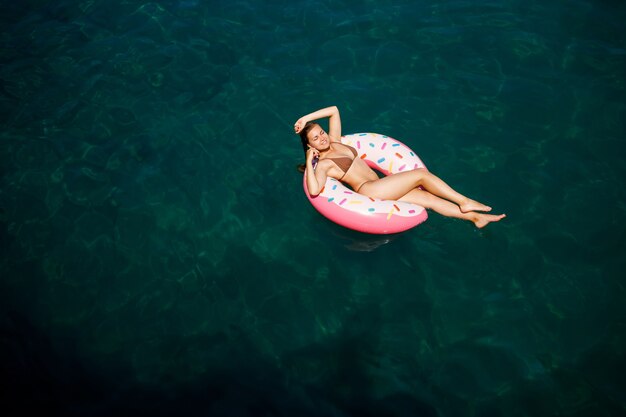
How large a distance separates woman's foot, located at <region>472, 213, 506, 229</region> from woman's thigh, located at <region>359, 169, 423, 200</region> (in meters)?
0.74

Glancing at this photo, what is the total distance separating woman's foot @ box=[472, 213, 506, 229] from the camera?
5082 millimetres

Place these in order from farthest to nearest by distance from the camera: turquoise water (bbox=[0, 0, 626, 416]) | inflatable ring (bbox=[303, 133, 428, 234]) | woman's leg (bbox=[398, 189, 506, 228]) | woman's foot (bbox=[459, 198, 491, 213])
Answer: woman's leg (bbox=[398, 189, 506, 228])
woman's foot (bbox=[459, 198, 491, 213])
inflatable ring (bbox=[303, 133, 428, 234])
turquoise water (bbox=[0, 0, 626, 416])

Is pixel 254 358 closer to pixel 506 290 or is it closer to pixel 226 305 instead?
pixel 226 305

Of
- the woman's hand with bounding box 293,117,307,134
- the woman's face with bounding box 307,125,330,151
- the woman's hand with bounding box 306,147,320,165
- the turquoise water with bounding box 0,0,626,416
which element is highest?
the woman's hand with bounding box 293,117,307,134

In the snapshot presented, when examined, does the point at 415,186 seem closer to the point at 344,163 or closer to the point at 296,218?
the point at 344,163

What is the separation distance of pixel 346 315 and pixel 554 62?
4.90 metres

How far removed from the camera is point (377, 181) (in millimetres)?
5254

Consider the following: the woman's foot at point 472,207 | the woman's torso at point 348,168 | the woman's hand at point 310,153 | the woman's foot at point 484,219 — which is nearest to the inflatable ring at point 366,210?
the woman's torso at point 348,168

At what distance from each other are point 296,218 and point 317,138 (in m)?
1.02

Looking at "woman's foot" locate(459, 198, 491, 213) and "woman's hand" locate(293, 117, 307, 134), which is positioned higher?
"woman's hand" locate(293, 117, 307, 134)

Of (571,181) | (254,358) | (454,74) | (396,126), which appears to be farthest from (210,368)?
(454,74)

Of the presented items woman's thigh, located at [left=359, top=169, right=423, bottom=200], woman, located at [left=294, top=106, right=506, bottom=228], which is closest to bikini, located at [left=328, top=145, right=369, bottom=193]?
woman, located at [left=294, top=106, right=506, bottom=228]

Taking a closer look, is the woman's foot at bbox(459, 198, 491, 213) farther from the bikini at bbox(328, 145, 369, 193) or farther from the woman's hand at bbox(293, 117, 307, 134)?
the woman's hand at bbox(293, 117, 307, 134)

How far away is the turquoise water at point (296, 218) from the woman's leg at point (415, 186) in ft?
1.21
